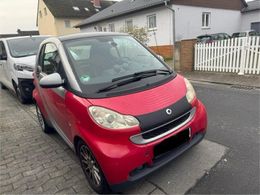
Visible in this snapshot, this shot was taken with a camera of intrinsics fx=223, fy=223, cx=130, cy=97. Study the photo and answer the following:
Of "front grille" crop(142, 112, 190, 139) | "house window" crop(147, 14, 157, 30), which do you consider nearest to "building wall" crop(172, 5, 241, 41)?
"house window" crop(147, 14, 157, 30)

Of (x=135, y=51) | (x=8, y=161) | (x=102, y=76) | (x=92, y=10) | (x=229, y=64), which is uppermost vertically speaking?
(x=92, y=10)

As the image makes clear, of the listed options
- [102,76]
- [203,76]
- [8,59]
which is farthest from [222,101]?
[8,59]

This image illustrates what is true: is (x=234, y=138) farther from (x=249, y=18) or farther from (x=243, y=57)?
(x=249, y=18)

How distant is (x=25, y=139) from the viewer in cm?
417

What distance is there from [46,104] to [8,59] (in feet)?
12.1

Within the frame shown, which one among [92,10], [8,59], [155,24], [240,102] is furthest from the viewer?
[92,10]

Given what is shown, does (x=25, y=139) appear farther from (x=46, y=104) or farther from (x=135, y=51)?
(x=135, y=51)

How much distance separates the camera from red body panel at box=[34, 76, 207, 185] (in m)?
2.15

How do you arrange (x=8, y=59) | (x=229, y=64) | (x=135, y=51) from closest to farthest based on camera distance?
(x=135, y=51)
(x=8, y=59)
(x=229, y=64)

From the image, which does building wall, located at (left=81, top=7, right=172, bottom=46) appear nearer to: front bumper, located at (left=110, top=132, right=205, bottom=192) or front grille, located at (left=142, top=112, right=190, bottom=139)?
front grille, located at (left=142, top=112, right=190, bottom=139)

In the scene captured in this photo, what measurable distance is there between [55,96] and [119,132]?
4.41 feet

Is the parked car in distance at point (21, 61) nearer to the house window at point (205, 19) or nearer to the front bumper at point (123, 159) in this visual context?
the front bumper at point (123, 159)

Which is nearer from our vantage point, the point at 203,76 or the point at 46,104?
the point at 46,104

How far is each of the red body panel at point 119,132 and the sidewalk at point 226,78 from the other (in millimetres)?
4694
